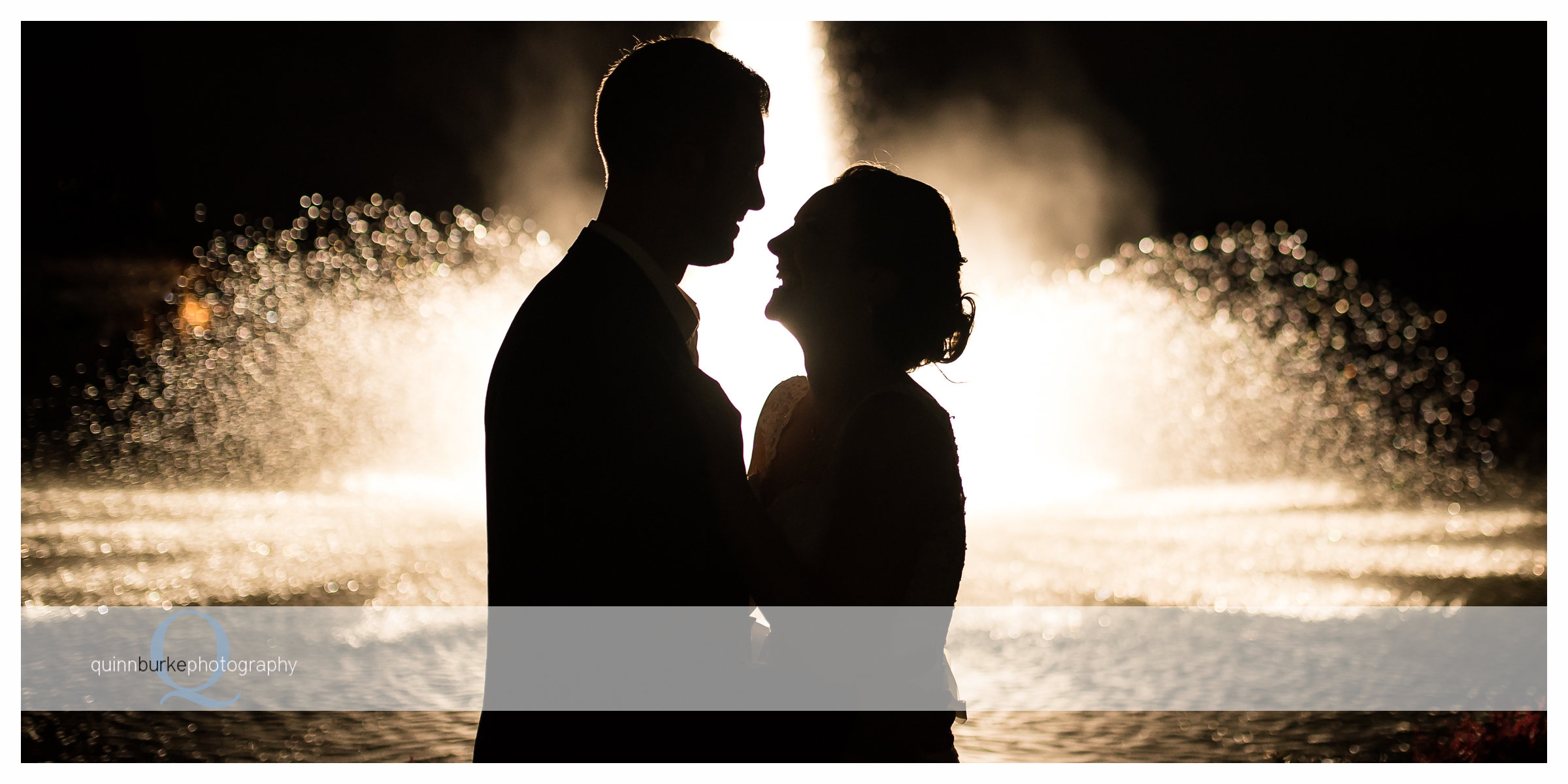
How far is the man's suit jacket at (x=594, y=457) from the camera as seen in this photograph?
3.00 m

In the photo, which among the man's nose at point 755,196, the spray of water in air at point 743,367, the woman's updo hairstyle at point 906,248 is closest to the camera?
the man's nose at point 755,196

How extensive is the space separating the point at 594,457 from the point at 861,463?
965 millimetres

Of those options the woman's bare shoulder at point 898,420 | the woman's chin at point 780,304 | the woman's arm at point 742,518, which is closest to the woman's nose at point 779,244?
the woman's chin at point 780,304

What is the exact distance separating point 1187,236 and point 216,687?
202ft

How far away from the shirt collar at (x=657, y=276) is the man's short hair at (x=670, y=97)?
0.26 metres

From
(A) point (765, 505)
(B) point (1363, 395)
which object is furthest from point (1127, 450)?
(A) point (765, 505)

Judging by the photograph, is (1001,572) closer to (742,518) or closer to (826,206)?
(826,206)

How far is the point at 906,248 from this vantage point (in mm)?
4051

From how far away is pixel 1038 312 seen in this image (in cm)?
3584

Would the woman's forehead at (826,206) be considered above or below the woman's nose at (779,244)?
above

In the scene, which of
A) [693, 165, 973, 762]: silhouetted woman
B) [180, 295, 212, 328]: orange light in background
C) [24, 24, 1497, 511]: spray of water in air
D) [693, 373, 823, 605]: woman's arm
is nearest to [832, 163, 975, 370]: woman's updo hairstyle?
[693, 165, 973, 762]: silhouetted woman

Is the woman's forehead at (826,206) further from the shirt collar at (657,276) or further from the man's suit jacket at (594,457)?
the man's suit jacket at (594,457)

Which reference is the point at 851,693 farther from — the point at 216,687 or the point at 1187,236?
the point at 1187,236

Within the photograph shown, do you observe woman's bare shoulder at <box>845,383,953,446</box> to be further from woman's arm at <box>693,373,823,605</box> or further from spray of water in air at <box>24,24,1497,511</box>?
spray of water in air at <box>24,24,1497,511</box>
